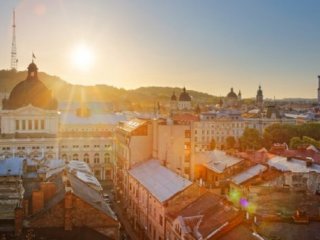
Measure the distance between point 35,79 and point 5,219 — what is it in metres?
52.5

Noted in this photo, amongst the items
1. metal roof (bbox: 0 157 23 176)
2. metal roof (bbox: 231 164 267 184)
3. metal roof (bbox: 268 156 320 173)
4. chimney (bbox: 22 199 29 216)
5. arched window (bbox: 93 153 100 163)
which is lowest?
arched window (bbox: 93 153 100 163)

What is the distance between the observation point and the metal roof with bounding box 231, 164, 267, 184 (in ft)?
174

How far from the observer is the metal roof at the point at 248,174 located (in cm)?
5303

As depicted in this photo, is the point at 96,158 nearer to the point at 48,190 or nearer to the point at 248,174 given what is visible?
the point at 248,174

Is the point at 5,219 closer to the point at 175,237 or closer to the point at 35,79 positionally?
the point at 175,237

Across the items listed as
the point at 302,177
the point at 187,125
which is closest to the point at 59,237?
the point at 187,125

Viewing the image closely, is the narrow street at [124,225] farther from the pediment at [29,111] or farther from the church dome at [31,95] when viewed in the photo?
the church dome at [31,95]

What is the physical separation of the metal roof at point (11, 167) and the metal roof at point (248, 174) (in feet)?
78.0

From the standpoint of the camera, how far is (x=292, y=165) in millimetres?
57156

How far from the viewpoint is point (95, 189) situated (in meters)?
40.5

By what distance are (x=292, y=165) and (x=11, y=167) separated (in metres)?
34.0

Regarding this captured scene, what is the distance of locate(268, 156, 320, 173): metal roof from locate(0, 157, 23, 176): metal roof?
29.6 m

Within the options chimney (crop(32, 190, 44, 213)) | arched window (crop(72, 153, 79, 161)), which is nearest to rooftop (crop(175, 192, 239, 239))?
chimney (crop(32, 190, 44, 213))

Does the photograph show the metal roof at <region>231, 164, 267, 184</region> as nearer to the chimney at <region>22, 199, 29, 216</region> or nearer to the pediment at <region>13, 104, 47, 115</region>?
the chimney at <region>22, 199, 29, 216</region>
